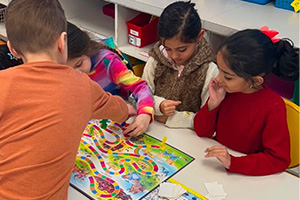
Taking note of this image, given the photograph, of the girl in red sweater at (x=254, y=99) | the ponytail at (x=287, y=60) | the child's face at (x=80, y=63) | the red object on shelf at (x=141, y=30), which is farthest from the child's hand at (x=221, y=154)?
the red object on shelf at (x=141, y=30)

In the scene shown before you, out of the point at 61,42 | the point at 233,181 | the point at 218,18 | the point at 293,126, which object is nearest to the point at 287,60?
the point at 293,126

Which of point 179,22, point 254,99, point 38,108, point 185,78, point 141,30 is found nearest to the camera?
point 38,108

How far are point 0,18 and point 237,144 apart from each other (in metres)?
2.60

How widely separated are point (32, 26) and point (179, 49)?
24.1 inches

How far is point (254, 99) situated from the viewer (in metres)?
1.14

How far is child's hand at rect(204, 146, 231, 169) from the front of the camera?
107 centimetres

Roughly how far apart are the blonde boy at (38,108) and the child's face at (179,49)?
494 millimetres

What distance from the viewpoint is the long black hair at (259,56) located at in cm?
103

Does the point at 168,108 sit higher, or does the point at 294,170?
the point at 168,108

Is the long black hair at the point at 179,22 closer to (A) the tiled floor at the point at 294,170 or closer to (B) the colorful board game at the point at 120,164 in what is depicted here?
(B) the colorful board game at the point at 120,164

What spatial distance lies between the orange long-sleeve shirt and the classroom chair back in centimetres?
69

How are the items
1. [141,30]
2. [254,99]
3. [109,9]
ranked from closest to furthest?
1. [254,99]
2. [141,30]
3. [109,9]

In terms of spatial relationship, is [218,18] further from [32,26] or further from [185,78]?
[32,26]

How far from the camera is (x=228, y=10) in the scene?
1854mm
